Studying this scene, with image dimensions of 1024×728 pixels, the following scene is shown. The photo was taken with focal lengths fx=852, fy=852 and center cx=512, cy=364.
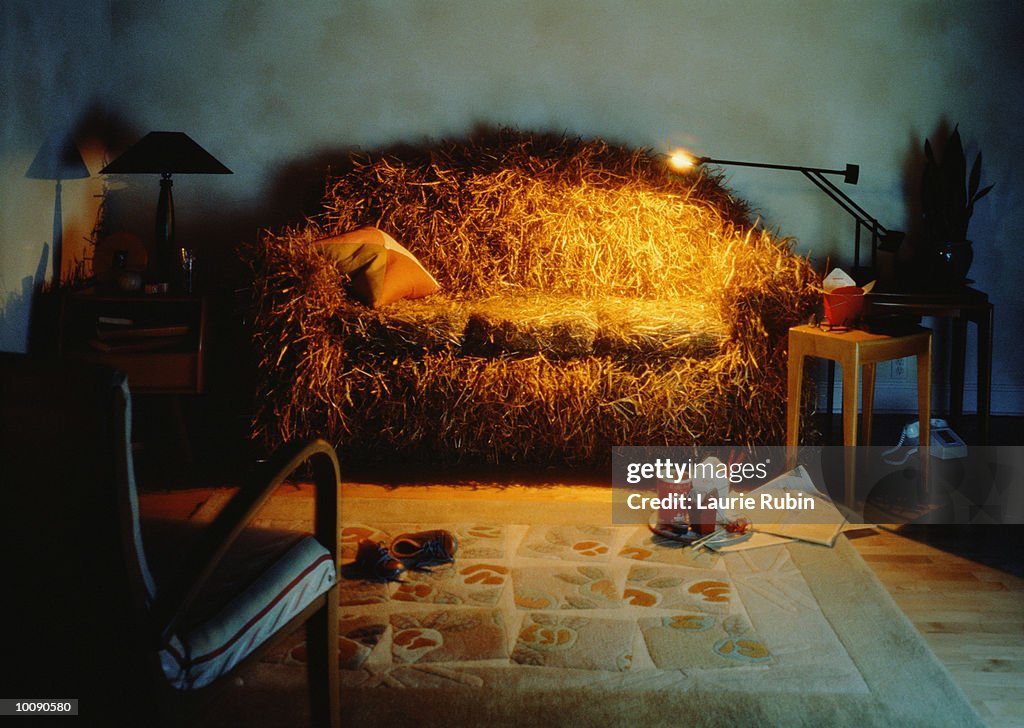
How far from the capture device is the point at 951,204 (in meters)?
3.39

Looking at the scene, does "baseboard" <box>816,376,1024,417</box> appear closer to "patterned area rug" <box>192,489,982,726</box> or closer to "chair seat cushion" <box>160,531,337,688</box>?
"patterned area rug" <box>192,489,982,726</box>

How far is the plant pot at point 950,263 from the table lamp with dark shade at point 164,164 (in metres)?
2.67

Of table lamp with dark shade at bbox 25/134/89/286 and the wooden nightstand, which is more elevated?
table lamp with dark shade at bbox 25/134/89/286

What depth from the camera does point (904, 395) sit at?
3758mm

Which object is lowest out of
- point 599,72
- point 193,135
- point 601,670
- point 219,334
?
point 601,670

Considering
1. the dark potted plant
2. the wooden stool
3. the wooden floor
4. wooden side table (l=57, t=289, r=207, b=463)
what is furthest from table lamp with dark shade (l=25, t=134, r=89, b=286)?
the dark potted plant

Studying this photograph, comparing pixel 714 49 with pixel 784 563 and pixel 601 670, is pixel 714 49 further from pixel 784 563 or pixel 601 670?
pixel 601 670

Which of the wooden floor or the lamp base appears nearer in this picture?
the wooden floor

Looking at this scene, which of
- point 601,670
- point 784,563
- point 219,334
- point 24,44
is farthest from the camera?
point 219,334

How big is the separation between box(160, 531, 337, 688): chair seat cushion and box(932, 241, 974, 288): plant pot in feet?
8.83

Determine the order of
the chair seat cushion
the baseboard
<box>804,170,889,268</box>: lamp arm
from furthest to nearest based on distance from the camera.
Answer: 1. the baseboard
2. <box>804,170,889,268</box>: lamp arm
3. the chair seat cushion

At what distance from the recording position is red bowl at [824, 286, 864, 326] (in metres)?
2.63

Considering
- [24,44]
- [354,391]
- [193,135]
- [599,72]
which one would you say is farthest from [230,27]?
[354,391]

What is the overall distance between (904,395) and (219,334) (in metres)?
2.91
